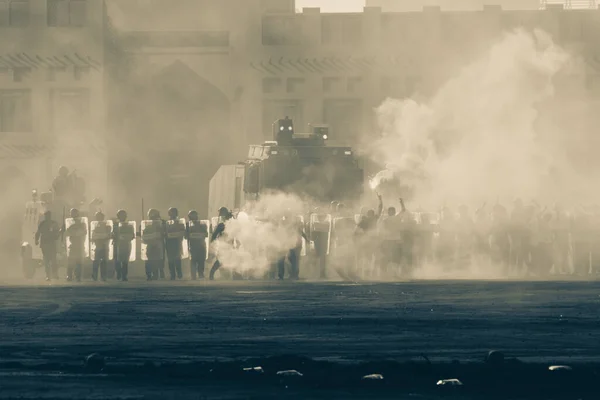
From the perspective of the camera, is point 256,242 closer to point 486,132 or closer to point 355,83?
point 486,132

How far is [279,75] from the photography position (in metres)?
65.4

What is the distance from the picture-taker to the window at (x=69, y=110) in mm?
64000

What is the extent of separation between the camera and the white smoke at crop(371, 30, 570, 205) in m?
54.1

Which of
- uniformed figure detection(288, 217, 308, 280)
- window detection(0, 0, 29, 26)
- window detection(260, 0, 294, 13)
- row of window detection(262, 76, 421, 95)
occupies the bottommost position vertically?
uniformed figure detection(288, 217, 308, 280)

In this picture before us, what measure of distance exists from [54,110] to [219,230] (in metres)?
31.0

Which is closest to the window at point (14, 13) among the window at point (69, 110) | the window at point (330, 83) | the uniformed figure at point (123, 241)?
the window at point (69, 110)

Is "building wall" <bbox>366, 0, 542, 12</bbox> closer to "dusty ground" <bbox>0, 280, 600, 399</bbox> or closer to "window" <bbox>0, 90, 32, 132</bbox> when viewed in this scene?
"window" <bbox>0, 90, 32, 132</bbox>

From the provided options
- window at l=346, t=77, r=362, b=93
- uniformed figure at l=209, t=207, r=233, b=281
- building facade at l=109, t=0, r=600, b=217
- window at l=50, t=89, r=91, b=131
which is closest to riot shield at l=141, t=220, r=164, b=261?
uniformed figure at l=209, t=207, r=233, b=281

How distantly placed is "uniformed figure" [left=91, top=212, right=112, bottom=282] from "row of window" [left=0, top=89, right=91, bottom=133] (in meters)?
29.9

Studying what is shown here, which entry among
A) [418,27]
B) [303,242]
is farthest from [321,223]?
Answer: [418,27]

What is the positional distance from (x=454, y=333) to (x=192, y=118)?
150 ft

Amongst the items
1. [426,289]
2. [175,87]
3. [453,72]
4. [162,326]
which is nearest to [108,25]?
[175,87]

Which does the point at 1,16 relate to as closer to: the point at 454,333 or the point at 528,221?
the point at 528,221

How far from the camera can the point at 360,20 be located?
64375 millimetres
